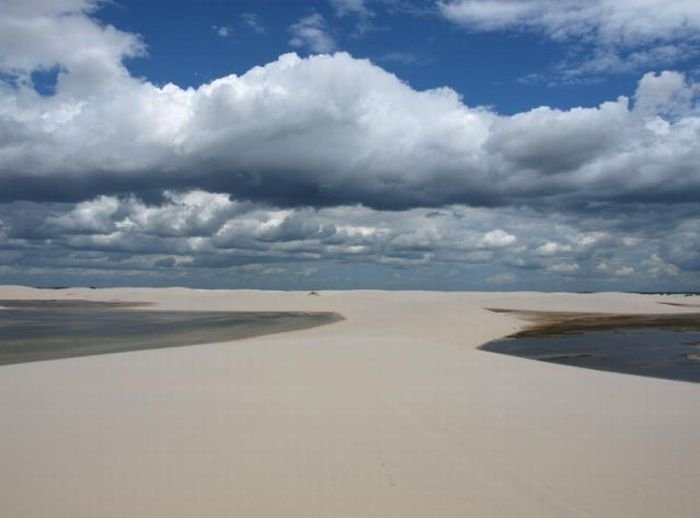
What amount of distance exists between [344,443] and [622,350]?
1976 centimetres

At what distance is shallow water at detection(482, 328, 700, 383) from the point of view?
18672 millimetres

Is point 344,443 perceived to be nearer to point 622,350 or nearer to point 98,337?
point 622,350

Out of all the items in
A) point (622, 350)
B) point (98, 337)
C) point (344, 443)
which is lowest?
point (98, 337)

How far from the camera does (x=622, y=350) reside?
24.3m

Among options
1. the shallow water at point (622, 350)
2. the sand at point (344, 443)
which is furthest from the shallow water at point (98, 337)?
the shallow water at point (622, 350)

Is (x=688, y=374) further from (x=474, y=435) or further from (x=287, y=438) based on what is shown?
(x=287, y=438)

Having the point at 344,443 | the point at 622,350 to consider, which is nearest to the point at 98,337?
the point at 622,350

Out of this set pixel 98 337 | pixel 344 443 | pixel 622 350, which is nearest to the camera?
pixel 344 443

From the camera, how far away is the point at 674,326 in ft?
127

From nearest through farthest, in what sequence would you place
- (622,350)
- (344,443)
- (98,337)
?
(344,443)
(622,350)
(98,337)

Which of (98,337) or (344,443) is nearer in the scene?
(344,443)

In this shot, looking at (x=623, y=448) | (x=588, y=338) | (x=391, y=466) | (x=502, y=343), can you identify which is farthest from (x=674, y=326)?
(x=391, y=466)

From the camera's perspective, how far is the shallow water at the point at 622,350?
1867 cm

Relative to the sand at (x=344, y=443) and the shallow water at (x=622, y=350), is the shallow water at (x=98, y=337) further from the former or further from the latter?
the shallow water at (x=622, y=350)
